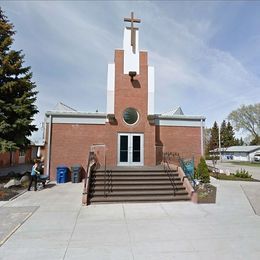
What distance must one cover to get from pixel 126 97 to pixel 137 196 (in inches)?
305

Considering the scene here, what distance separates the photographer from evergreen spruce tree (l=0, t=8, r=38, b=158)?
1545cm

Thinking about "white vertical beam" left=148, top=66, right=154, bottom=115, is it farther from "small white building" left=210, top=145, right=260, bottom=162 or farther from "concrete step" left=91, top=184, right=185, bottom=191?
"small white building" left=210, top=145, right=260, bottom=162

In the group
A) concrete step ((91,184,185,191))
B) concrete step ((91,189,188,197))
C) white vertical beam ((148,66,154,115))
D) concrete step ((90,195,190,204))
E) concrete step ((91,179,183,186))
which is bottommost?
concrete step ((90,195,190,204))

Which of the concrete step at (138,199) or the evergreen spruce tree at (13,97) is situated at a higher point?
the evergreen spruce tree at (13,97)

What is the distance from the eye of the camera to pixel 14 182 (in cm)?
1353

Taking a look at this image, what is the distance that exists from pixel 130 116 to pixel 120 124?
923 millimetres

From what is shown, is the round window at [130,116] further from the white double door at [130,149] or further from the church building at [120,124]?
the white double door at [130,149]

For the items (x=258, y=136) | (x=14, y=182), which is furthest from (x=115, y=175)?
(x=258, y=136)

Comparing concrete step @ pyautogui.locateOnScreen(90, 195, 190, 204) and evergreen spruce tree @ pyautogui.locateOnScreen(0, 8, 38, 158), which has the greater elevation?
evergreen spruce tree @ pyautogui.locateOnScreen(0, 8, 38, 158)

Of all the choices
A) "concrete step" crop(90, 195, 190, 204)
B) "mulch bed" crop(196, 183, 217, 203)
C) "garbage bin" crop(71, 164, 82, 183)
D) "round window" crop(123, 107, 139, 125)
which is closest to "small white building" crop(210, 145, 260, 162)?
"round window" crop(123, 107, 139, 125)

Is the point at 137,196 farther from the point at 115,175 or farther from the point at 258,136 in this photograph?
the point at 258,136

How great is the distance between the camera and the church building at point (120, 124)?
16.2 m

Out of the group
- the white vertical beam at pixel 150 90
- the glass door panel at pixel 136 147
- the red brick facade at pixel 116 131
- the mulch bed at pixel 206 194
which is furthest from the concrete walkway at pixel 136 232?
the white vertical beam at pixel 150 90

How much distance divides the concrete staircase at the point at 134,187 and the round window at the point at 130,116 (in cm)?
439
